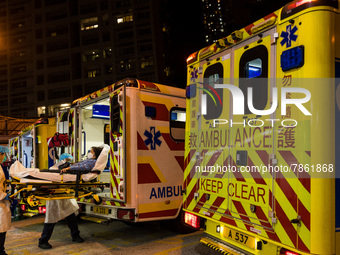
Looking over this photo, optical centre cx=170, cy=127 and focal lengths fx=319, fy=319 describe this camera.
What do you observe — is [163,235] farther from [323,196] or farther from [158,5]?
[158,5]

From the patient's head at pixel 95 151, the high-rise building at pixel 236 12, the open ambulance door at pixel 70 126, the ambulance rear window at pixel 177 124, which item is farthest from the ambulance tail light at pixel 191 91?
the high-rise building at pixel 236 12

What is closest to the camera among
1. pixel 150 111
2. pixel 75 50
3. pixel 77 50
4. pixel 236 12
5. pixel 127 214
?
pixel 127 214

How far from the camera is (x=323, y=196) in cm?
260

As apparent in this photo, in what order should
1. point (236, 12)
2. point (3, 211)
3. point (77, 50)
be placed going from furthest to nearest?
1. point (77, 50)
2. point (236, 12)
3. point (3, 211)

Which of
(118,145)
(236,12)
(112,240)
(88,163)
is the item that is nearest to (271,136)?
(118,145)

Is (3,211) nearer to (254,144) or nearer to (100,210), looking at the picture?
(100,210)

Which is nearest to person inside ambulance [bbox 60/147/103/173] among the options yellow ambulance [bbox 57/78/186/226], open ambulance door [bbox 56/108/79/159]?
open ambulance door [bbox 56/108/79/159]

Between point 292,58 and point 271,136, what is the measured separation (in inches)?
30.0

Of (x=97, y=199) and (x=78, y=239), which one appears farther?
(x=78, y=239)

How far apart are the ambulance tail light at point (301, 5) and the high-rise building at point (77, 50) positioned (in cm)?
4986

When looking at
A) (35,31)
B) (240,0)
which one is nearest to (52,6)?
(35,31)

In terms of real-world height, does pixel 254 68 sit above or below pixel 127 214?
above

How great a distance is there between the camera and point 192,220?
14.2ft

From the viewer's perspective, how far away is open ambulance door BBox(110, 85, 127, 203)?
525cm
